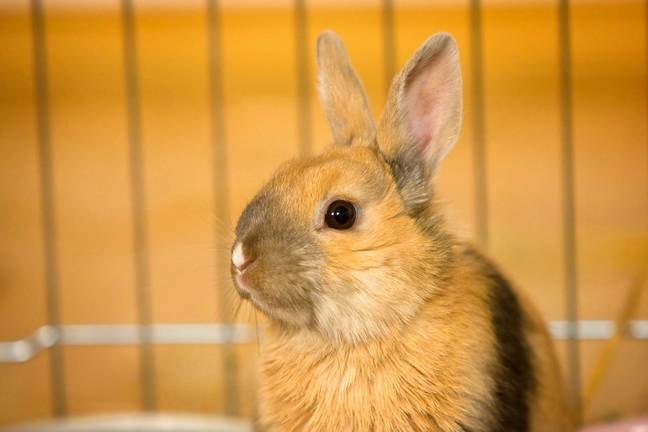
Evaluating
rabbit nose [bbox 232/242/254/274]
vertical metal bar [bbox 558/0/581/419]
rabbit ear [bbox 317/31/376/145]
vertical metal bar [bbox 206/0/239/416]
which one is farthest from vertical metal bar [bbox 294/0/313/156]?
rabbit nose [bbox 232/242/254/274]

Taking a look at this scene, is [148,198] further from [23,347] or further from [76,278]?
[23,347]

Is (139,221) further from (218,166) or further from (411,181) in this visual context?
(411,181)

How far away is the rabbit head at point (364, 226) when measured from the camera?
108 centimetres

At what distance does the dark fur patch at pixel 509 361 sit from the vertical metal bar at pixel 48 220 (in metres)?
1.23

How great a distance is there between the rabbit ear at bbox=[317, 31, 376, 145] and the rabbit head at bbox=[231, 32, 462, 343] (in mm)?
87

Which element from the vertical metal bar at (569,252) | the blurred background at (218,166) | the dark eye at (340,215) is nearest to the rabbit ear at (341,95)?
the dark eye at (340,215)

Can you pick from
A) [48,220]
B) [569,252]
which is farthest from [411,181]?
[48,220]

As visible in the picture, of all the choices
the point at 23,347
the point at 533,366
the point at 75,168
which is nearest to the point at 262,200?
the point at 533,366

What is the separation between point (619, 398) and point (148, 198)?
4.85 ft

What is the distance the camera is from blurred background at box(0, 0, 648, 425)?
2152 mm

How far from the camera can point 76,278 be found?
245cm

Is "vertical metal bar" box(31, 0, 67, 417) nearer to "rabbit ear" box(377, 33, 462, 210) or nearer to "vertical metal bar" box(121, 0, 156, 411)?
"vertical metal bar" box(121, 0, 156, 411)

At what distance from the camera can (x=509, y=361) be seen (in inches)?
46.4

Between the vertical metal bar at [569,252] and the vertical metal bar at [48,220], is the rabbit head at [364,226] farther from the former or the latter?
the vertical metal bar at [48,220]
